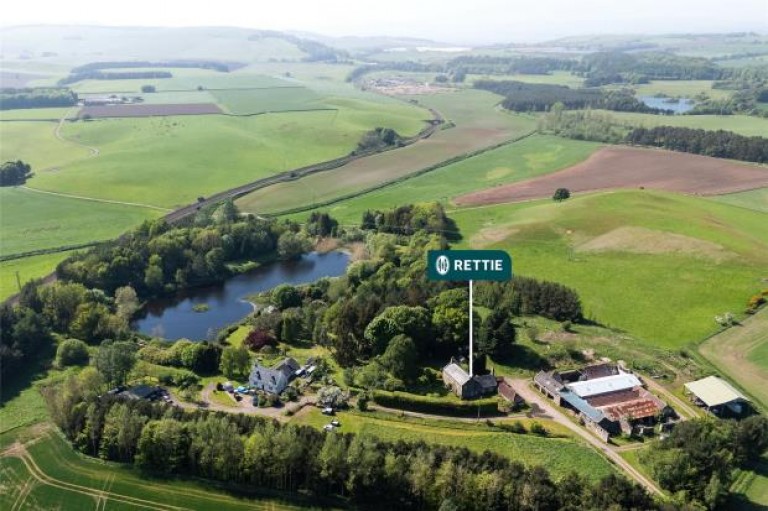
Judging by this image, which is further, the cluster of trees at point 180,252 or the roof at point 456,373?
the cluster of trees at point 180,252

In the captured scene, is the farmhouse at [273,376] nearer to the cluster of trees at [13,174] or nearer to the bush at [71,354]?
the bush at [71,354]

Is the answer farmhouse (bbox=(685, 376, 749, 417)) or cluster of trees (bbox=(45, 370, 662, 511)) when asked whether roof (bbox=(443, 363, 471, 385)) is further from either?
farmhouse (bbox=(685, 376, 749, 417))

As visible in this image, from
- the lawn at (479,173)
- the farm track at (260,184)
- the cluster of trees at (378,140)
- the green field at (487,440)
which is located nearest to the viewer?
the green field at (487,440)

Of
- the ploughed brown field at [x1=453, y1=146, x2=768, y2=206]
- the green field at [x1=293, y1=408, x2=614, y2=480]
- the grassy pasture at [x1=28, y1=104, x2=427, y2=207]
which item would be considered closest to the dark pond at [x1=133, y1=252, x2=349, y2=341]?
the green field at [x1=293, y1=408, x2=614, y2=480]

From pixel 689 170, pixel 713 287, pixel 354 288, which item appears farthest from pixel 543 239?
pixel 689 170

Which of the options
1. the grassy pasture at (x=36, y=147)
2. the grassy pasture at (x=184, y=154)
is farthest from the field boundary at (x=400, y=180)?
the grassy pasture at (x=36, y=147)

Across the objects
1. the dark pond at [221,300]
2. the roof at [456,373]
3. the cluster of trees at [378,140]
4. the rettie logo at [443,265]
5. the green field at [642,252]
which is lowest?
the dark pond at [221,300]

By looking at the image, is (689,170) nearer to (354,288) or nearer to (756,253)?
(756,253)
